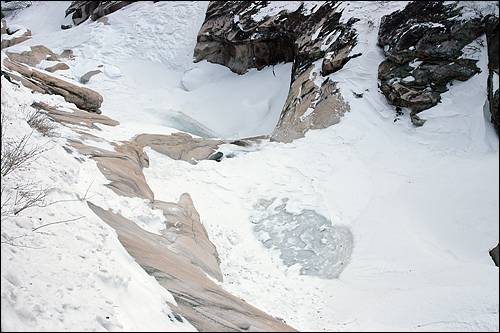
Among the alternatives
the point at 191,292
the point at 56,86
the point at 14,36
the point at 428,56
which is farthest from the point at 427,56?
the point at 14,36

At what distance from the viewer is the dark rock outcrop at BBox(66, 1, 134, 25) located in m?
26.8

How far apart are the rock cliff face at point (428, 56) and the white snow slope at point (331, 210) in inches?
13.0

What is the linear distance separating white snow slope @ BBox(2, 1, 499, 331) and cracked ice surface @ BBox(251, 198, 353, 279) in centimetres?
17

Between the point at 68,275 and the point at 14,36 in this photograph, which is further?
the point at 14,36

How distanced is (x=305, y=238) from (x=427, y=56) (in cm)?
747

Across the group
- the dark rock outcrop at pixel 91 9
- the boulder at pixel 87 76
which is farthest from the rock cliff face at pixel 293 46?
the dark rock outcrop at pixel 91 9

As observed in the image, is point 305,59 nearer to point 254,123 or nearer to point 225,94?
point 254,123

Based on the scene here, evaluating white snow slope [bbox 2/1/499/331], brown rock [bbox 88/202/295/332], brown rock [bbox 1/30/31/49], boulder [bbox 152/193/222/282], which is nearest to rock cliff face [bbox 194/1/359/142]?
white snow slope [bbox 2/1/499/331]

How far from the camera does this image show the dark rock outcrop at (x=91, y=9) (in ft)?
87.8

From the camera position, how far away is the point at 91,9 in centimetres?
2905

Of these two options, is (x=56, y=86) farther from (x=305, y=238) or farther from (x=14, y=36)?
(x=14, y=36)

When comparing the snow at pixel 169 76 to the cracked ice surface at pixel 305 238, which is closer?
the cracked ice surface at pixel 305 238

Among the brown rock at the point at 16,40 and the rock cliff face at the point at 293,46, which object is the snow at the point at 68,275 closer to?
the rock cliff face at the point at 293,46

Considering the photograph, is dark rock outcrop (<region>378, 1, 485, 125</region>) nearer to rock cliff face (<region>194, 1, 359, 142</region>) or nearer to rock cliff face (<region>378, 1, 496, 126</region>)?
rock cliff face (<region>378, 1, 496, 126</region>)
